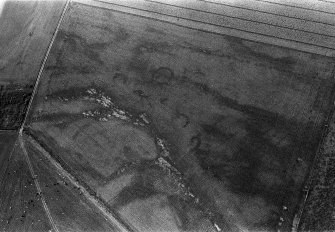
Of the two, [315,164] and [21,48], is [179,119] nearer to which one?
[315,164]

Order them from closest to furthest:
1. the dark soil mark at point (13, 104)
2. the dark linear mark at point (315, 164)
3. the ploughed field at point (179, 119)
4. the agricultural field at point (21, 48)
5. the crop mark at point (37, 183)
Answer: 1. the dark linear mark at point (315, 164)
2. the ploughed field at point (179, 119)
3. the crop mark at point (37, 183)
4. the dark soil mark at point (13, 104)
5. the agricultural field at point (21, 48)

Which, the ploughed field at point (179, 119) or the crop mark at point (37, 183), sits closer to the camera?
the ploughed field at point (179, 119)

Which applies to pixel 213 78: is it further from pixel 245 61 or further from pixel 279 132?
pixel 279 132

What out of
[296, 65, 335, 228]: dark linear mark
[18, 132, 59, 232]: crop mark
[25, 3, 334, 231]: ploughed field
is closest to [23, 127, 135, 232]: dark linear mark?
[25, 3, 334, 231]: ploughed field

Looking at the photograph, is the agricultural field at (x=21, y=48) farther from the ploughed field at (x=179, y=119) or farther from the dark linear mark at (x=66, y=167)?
the dark linear mark at (x=66, y=167)

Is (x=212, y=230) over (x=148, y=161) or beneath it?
beneath

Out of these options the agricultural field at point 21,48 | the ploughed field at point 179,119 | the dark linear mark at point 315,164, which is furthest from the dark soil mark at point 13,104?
the dark linear mark at point 315,164

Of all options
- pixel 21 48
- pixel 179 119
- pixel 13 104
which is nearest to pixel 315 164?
pixel 179 119

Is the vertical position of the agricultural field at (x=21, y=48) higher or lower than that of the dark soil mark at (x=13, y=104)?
higher

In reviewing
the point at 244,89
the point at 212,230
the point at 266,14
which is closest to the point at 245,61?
the point at 244,89
